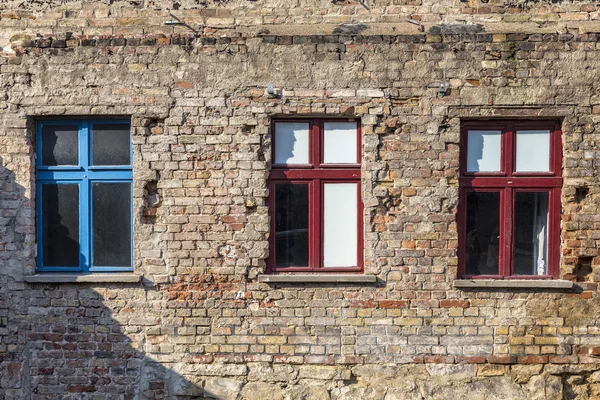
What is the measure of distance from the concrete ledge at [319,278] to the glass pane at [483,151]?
1580mm

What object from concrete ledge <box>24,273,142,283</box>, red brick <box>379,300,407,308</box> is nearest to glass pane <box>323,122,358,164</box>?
red brick <box>379,300,407,308</box>

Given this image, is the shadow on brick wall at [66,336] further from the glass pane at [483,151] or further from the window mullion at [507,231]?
the glass pane at [483,151]

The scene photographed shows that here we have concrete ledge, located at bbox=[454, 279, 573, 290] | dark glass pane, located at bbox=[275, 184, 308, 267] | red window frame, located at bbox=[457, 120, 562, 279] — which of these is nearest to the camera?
concrete ledge, located at bbox=[454, 279, 573, 290]

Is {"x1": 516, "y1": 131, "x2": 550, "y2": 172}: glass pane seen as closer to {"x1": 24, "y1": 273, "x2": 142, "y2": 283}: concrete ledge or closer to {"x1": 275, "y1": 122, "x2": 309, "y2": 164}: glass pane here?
{"x1": 275, "y1": 122, "x2": 309, "y2": 164}: glass pane

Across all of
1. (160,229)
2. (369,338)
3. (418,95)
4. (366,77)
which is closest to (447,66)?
(418,95)

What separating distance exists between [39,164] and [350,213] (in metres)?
3.31

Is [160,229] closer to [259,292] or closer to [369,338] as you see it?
[259,292]

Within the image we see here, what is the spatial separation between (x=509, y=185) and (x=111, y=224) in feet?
13.7

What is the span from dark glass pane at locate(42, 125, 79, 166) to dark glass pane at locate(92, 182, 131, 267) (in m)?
0.44

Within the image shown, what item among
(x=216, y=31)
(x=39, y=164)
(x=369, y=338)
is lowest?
(x=369, y=338)

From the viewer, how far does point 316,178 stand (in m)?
5.88

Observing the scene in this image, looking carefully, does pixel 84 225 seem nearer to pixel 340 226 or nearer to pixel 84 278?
pixel 84 278

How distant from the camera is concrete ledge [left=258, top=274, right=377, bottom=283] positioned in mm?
5699

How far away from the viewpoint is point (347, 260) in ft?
19.5
